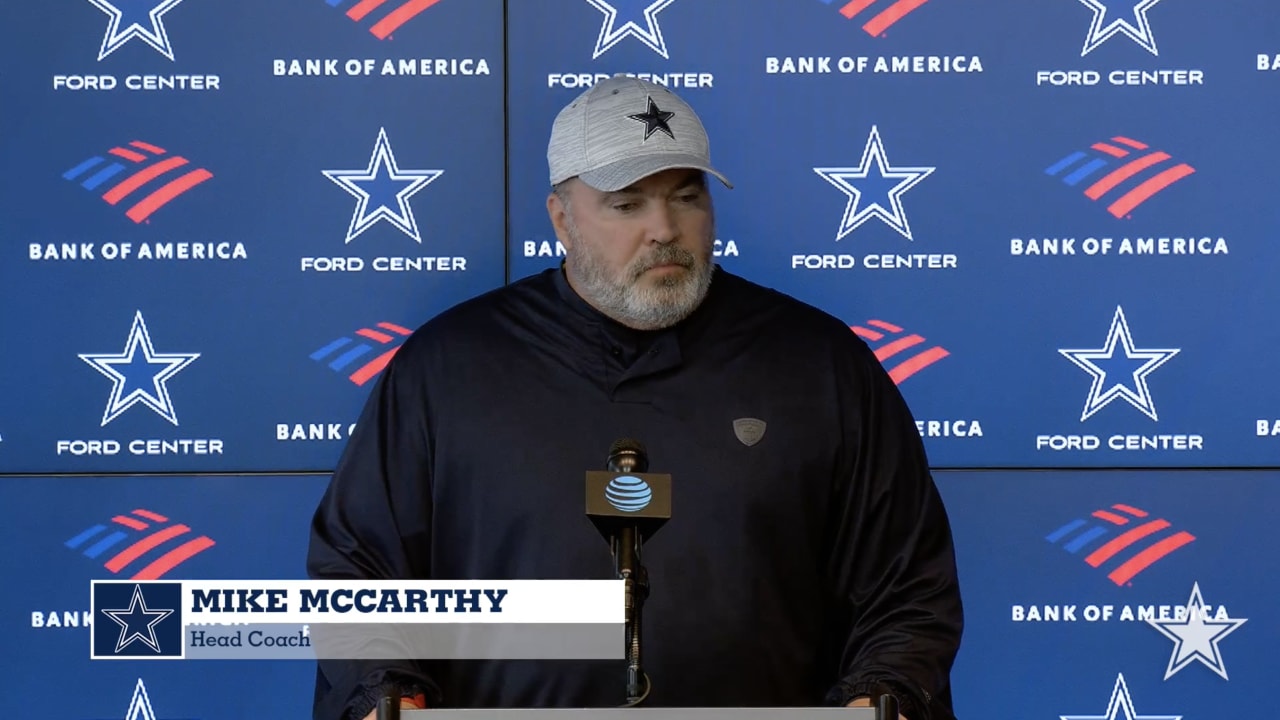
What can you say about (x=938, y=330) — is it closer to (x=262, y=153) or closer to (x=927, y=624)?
(x=927, y=624)

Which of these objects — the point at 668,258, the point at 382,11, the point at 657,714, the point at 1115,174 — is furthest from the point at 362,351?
the point at 657,714

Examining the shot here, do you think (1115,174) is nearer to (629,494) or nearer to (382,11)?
(382,11)

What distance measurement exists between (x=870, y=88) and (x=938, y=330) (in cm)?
50

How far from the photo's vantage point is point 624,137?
7.39 ft

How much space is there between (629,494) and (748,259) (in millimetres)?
1589

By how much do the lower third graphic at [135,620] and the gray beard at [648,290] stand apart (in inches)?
33.6

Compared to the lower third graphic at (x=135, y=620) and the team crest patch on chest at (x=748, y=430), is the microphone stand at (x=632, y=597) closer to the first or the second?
the team crest patch on chest at (x=748, y=430)

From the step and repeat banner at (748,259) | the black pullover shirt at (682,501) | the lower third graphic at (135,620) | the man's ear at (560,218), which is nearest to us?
the black pullover shirt at (682,501)

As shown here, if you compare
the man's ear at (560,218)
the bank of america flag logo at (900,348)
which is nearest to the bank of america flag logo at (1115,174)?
the bank of america flag logo at (900,348)

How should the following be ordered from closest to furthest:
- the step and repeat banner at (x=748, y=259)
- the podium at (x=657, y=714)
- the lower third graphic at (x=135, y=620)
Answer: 1. the podium at (x=657, y=714)
2. the lower third graphic at (x=135, y=620)
3. the step and repeat banner at (x=748, y=259)

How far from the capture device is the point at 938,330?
9.74 feet

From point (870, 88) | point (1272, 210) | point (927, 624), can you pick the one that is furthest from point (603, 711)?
point (1272, 210)

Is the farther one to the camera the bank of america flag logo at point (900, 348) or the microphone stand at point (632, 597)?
the bank of america flag logo at point (900, 348)

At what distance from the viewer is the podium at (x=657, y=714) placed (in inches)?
54.1
